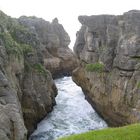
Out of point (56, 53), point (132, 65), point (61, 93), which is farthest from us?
point (56, 53)

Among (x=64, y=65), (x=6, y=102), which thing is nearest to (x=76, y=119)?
(x=6, y=102)

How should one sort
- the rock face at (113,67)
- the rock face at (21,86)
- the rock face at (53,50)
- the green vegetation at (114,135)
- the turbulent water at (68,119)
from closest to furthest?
the green vegetation at (114,135) < the rock face at (21,86) < the rock face at (113,67) < the turbulent water at (68,119) < the rock face at (53,50)

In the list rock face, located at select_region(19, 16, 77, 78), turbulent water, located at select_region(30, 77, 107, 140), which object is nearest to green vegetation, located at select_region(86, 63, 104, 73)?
turbulent water, located at select_region(30, 77, 107, 140)

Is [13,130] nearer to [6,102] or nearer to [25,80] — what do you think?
[6,102]

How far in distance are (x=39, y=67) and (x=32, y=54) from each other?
1.76m

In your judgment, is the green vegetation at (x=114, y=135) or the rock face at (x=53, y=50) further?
the rock face at (x=53, y=50)

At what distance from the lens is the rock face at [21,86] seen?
82.8 feet

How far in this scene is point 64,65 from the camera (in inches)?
2662

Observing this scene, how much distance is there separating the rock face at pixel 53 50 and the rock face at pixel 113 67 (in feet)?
51.0

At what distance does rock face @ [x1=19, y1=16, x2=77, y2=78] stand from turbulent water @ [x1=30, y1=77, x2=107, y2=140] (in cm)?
1362

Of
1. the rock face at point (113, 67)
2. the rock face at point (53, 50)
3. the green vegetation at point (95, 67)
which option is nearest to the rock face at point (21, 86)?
the green vegetation at point (95, 67)

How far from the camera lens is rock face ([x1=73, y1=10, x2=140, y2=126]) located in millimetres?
34781

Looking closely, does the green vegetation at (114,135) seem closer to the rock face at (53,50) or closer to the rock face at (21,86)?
the rock face at (21,86)

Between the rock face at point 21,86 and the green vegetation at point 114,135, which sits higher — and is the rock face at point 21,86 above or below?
below
